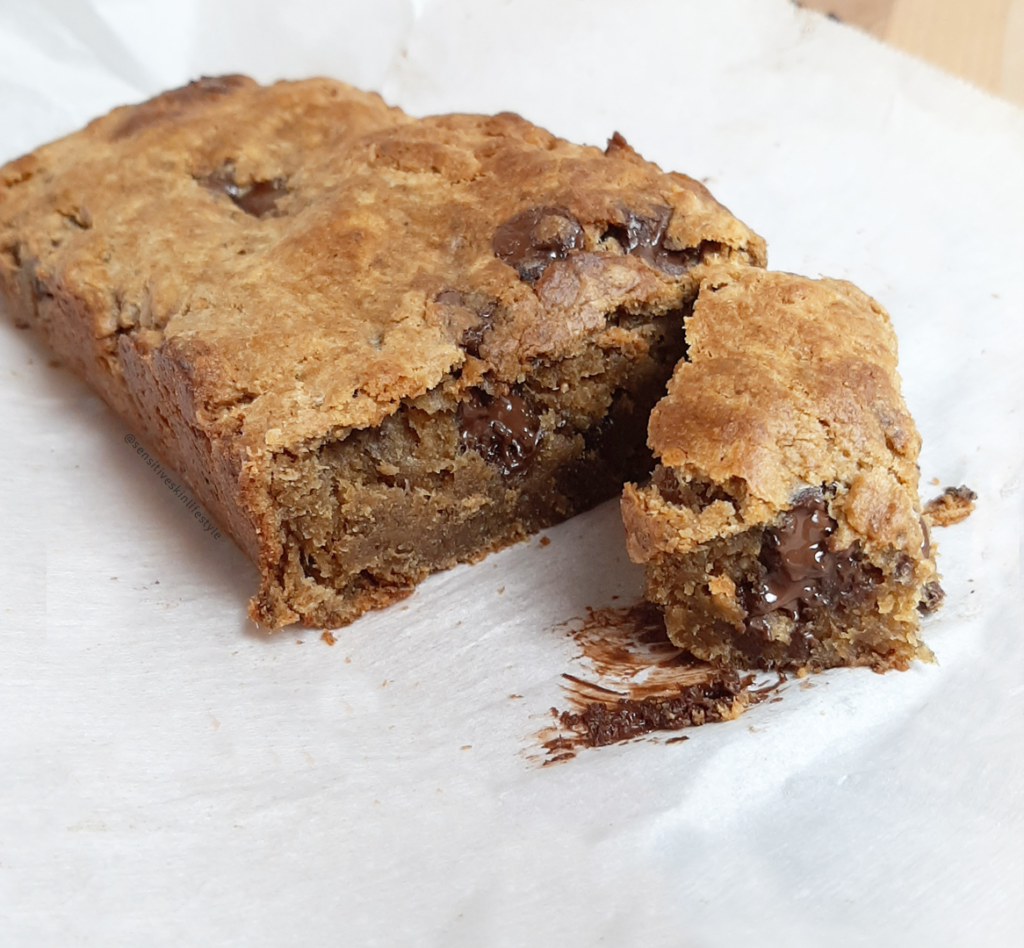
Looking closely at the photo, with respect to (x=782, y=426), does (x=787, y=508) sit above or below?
below

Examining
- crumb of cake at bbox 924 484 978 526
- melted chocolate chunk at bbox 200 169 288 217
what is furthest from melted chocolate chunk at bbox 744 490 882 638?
melted chocolate chunk at bbox 200 169 288 217

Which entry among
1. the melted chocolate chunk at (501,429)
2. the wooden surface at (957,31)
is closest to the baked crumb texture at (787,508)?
the melted chocolate chunk at (501,429)

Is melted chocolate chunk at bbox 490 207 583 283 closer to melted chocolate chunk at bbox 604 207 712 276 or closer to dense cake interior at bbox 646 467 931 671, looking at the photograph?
melted chocolate chunk at bbox 604 207 712 276

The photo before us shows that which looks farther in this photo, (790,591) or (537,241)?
(537,241)

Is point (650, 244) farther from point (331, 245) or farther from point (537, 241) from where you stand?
point (331, 245)

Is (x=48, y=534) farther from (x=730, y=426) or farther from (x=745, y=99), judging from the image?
(x=745, y=99)

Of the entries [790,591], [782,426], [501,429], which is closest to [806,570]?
[790,591]

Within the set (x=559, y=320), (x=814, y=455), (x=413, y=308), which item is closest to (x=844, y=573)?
Answer: (x=814, y=455)
